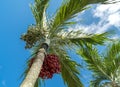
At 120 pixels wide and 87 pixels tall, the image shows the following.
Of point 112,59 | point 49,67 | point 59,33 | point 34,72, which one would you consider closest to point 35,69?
point 34,72

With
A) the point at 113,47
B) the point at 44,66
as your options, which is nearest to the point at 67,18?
the point at 44,66

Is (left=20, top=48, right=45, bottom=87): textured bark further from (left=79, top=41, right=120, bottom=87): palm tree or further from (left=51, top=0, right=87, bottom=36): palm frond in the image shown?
(left=79, top=41, right=120, bottom=87): palm tree

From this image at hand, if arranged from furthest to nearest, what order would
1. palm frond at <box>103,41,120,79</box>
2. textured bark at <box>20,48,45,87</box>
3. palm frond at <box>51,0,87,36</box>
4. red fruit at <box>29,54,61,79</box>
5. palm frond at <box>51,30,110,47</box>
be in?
palm frond at <box>103,41,120,79</box> < palm frond at <box>51,30,110,47</box> < palm frond at <box>51,0,87,36</box> < red fruit at <box>29,54,61,79</box> < textured bark at <box>20,48,45,87</box>

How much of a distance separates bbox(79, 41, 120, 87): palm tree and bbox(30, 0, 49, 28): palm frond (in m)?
3.17

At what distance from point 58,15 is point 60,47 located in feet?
3.50

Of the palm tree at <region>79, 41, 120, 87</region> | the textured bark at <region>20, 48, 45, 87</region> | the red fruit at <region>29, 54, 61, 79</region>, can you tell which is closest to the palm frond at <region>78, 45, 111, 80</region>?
the palm tree at <region>79, 41, 120, 87</region>

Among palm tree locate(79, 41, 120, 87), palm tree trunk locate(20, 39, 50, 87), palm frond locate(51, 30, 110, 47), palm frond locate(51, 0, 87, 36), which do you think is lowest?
palm tree locate(79, 41, 120, 87)

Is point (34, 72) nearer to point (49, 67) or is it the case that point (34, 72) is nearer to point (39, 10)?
point (49, 67)

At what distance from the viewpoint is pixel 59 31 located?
11.2m

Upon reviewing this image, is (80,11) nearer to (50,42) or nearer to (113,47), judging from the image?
(50,42)

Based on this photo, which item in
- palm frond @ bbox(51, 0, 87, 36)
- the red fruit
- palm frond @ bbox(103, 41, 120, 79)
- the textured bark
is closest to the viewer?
the textured bark

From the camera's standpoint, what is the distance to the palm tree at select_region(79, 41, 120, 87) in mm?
14258

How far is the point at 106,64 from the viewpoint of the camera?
14.7 meters

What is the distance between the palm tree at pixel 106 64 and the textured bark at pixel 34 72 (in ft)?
13.7
